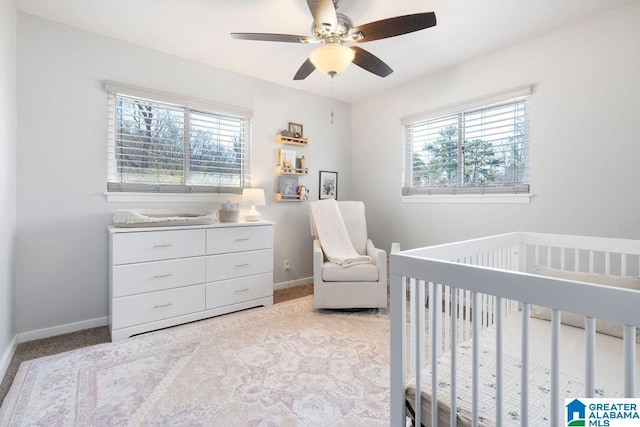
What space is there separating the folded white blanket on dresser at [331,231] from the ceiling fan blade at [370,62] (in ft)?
4.94

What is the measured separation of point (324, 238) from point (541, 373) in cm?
230

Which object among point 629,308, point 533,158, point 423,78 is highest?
point 423,78

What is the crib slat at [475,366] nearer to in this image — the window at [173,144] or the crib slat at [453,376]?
the crib slat at [453,376]

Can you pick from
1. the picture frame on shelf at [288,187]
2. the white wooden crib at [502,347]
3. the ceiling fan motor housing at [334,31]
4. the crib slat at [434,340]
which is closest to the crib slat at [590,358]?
the white wooden crib at [502,347]

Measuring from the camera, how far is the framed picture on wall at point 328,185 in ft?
13.2

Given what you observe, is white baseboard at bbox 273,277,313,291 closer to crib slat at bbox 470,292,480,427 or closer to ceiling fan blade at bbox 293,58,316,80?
ceiling fan blade at bbox 293,58,316,80

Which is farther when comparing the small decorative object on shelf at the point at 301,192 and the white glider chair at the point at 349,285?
the small decorative object on shelf at the point at 301,192

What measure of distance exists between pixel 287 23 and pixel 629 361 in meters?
2.60

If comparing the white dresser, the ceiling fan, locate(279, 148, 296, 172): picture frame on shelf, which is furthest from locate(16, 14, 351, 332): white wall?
the ceiling fan

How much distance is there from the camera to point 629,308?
0.65 m

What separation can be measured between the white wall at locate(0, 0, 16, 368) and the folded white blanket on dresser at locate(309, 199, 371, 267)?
236 cm

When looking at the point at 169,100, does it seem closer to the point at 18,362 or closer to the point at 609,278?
the point at 18,362

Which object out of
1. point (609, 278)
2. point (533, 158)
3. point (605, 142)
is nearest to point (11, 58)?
point (609, 278)

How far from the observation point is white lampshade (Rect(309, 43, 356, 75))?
184 cm
